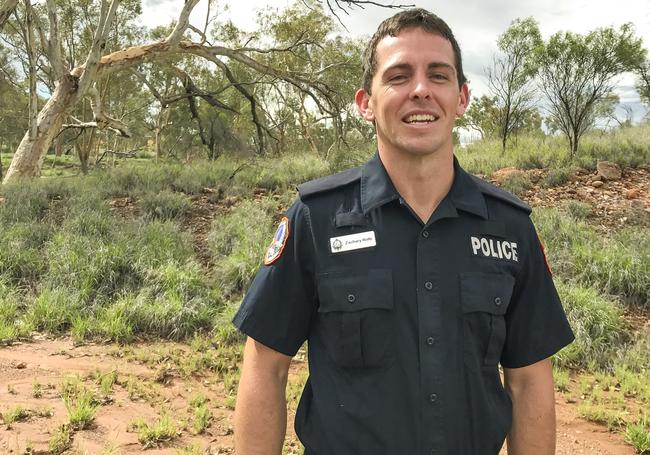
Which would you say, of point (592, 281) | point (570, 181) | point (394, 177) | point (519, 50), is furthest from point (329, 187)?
point (519, 50)

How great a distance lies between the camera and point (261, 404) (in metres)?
1.38

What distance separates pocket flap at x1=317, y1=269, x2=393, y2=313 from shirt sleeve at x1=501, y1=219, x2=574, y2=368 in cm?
41

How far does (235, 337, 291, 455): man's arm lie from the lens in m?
1.38

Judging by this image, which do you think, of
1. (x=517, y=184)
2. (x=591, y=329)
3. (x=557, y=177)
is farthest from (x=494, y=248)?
(x=557, y=177)

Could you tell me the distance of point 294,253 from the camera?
1394 mm

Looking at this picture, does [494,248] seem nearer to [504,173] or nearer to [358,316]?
[358,316]

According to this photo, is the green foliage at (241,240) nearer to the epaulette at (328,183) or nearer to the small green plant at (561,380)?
the small green plant at (561,380)

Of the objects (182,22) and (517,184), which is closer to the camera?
(517,184)

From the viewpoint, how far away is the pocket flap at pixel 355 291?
133 cm

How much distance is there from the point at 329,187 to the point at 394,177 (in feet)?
0.63

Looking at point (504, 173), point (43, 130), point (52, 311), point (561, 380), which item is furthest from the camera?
point (43, 130)

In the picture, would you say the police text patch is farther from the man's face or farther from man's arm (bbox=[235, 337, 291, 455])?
man's arm (bbox=[235, 337, 291, 455])

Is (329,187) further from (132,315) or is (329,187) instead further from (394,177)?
(132,315)

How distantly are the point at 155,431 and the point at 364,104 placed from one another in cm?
250
